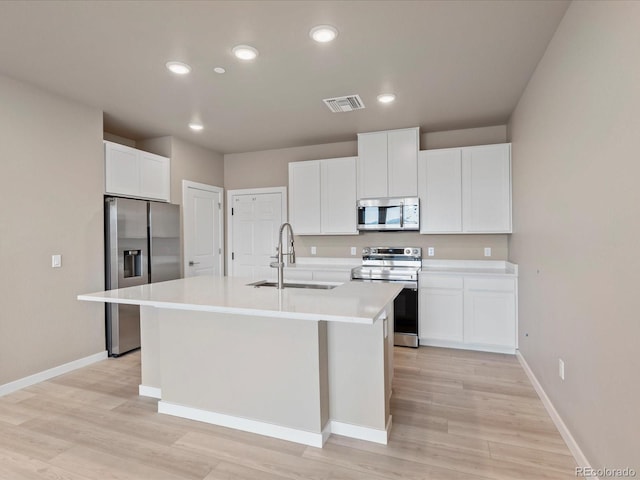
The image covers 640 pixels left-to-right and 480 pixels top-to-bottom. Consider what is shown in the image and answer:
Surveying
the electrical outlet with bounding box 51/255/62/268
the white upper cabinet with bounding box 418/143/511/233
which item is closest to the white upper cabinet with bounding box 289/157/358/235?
the white upper cabinet with bounding box 418/143/511/233

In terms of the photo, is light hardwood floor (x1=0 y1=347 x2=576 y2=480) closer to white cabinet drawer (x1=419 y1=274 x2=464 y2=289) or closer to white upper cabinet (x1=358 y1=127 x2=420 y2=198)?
white cabinet drawer (x1=419 y1=274 x2=464 y2=289)

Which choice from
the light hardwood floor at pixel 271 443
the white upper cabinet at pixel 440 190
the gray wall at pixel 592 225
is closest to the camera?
the gray wall at pixel 592 225

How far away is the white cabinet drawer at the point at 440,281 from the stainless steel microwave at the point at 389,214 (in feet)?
2.09

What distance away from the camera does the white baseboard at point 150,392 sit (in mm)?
2849

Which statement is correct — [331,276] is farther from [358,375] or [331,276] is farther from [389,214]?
[358,375]

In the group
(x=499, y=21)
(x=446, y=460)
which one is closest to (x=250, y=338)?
(x=446, y=460)

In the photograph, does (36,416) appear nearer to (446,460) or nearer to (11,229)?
(11,229)

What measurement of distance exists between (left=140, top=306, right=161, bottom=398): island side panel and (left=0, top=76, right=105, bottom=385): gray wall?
1.16 m

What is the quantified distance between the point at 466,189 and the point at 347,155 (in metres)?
1.70

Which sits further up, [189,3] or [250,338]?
[189,3]

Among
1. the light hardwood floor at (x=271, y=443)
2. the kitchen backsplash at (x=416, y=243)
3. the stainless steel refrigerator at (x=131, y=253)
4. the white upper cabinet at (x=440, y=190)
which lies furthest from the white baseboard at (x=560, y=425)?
the stainless steel refrigerator at (x=131, y=253)

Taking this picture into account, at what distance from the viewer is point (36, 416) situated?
8.54ft

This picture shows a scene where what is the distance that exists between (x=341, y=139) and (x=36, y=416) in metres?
4.27

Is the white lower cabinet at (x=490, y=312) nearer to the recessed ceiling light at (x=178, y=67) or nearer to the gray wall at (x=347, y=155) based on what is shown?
the gray wall at (x=347, y=155)
